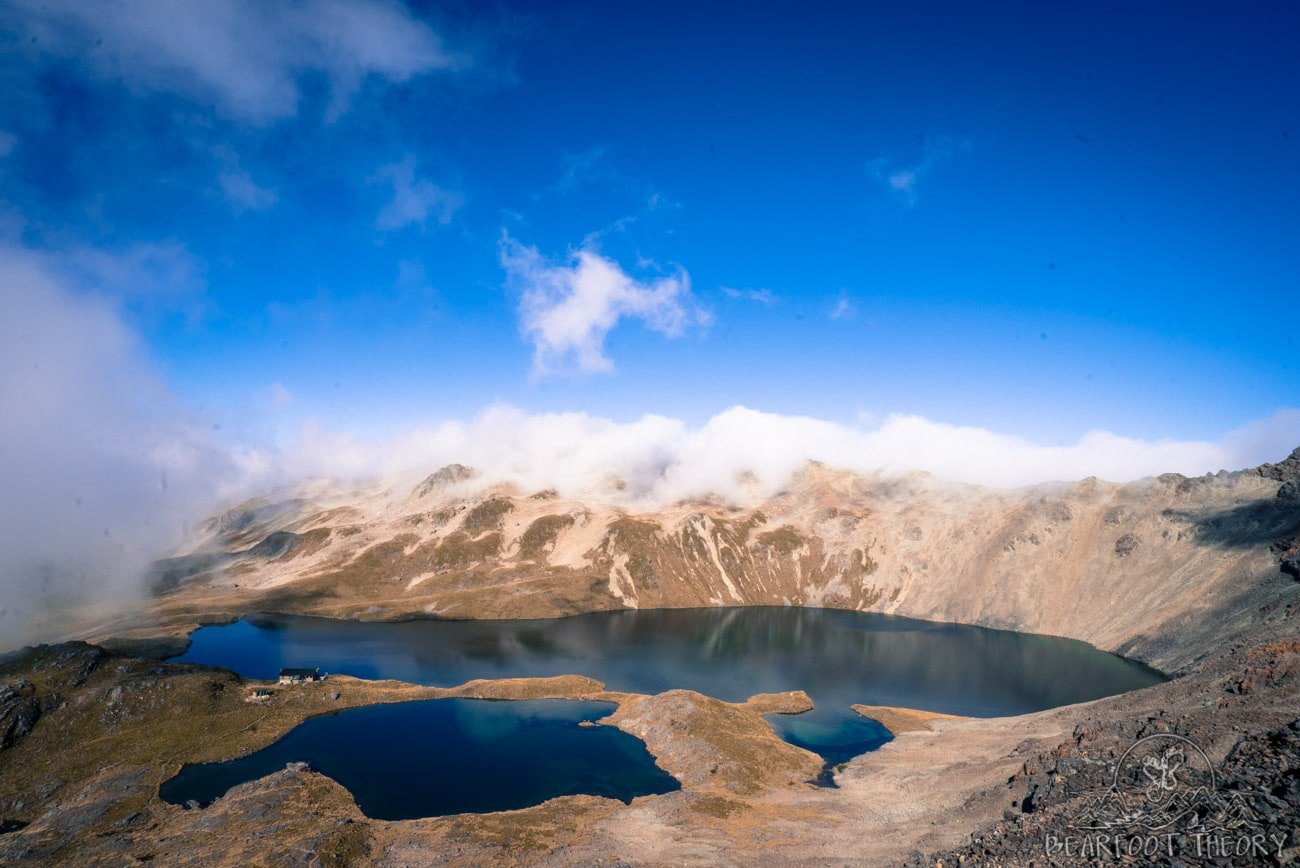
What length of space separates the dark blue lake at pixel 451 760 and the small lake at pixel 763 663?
27.2 meters

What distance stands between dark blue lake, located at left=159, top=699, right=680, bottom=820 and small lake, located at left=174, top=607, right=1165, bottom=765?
27241 millimetres

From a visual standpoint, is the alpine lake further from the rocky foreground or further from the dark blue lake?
Result: the rocky foreground

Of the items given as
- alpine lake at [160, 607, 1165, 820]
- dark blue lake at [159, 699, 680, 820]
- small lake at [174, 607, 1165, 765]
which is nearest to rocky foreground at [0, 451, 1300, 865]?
dark blue lake at [159, 699, 680, 820]

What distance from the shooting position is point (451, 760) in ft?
291

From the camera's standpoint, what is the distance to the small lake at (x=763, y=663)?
127m

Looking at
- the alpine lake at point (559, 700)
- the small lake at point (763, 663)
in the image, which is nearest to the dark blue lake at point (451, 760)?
the alpine lake at point (559, 700)

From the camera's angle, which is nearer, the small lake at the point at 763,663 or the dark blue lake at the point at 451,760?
the dark blue lake at the point at 451,760

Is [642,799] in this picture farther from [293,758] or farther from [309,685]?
[309,685]

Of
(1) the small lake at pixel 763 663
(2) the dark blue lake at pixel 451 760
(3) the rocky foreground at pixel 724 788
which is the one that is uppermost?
(3) the rocky foreground at pixel 724 788

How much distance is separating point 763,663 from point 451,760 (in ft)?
313

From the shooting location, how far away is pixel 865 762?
8888 cm

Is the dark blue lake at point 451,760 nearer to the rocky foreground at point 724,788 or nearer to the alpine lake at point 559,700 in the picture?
the alpine lake at point 559,700

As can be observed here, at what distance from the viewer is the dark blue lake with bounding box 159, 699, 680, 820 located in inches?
2965

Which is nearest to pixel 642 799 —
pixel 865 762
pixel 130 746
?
pixel 865 762
